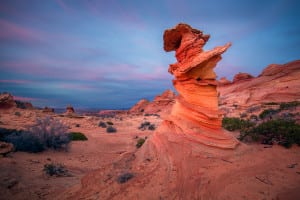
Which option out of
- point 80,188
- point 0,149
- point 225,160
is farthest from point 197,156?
point 0,149

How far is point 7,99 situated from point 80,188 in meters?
25.2

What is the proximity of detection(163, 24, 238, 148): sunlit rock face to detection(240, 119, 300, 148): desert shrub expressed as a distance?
8.07 ft

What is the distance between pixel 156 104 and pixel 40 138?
4650 cm

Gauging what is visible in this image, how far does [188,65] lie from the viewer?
252 inches

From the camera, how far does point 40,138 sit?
9.03 m

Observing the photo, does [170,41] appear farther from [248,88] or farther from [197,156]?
[248,88]

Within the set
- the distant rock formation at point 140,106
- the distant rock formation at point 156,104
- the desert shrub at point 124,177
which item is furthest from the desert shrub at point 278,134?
the distant rock formation at point 140,106

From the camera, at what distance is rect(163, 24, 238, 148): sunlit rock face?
6211 mm

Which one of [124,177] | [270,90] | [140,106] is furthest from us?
[140,106]

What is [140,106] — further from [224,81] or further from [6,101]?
[6,101]

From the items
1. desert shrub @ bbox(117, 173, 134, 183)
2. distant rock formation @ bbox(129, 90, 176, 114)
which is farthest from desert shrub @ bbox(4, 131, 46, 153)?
distant rock formation @ bbox(129, 90, 176, 114)

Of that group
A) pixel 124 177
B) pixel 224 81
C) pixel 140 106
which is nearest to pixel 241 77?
pixel 224 81

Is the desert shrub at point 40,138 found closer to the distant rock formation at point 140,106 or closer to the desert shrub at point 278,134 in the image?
the desert shrub at point 278,134

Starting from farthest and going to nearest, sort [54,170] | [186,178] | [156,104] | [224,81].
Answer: [156,104] → [224,81] → [54,170] → [186,178]
